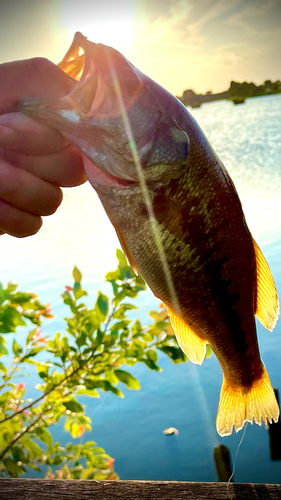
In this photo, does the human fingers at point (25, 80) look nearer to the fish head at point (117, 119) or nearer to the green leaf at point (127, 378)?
the fish head at point (117, 119)

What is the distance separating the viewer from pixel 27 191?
4.26 ft

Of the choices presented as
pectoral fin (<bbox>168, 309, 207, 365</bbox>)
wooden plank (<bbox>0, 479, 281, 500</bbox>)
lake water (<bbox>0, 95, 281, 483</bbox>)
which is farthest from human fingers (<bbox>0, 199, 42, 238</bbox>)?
lake water (<bbox>0, 95, 281, 483</bbox>)

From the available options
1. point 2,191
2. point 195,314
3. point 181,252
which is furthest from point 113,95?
point 195,314

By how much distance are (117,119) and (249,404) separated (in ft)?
4.85

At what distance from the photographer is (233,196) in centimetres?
145

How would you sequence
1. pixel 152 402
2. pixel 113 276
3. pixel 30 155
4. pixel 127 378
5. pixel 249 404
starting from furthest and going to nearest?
pixel 152 402 → pixel 113 276 → pixel 127 378 → pixel 249 404 → pixel 30 155

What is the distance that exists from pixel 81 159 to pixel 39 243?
8.75 metres

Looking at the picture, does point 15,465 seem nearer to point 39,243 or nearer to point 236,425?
point 236,425

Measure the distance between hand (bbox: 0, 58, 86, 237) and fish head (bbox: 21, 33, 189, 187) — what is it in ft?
0.16

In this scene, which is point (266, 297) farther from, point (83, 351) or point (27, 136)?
point (83, 351)

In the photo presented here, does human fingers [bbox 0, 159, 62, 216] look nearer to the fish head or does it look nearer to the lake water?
the fish head

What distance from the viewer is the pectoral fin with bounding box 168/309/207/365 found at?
178 centimetres

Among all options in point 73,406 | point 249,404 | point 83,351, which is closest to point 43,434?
point 73,406

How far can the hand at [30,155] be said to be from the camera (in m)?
1.15
